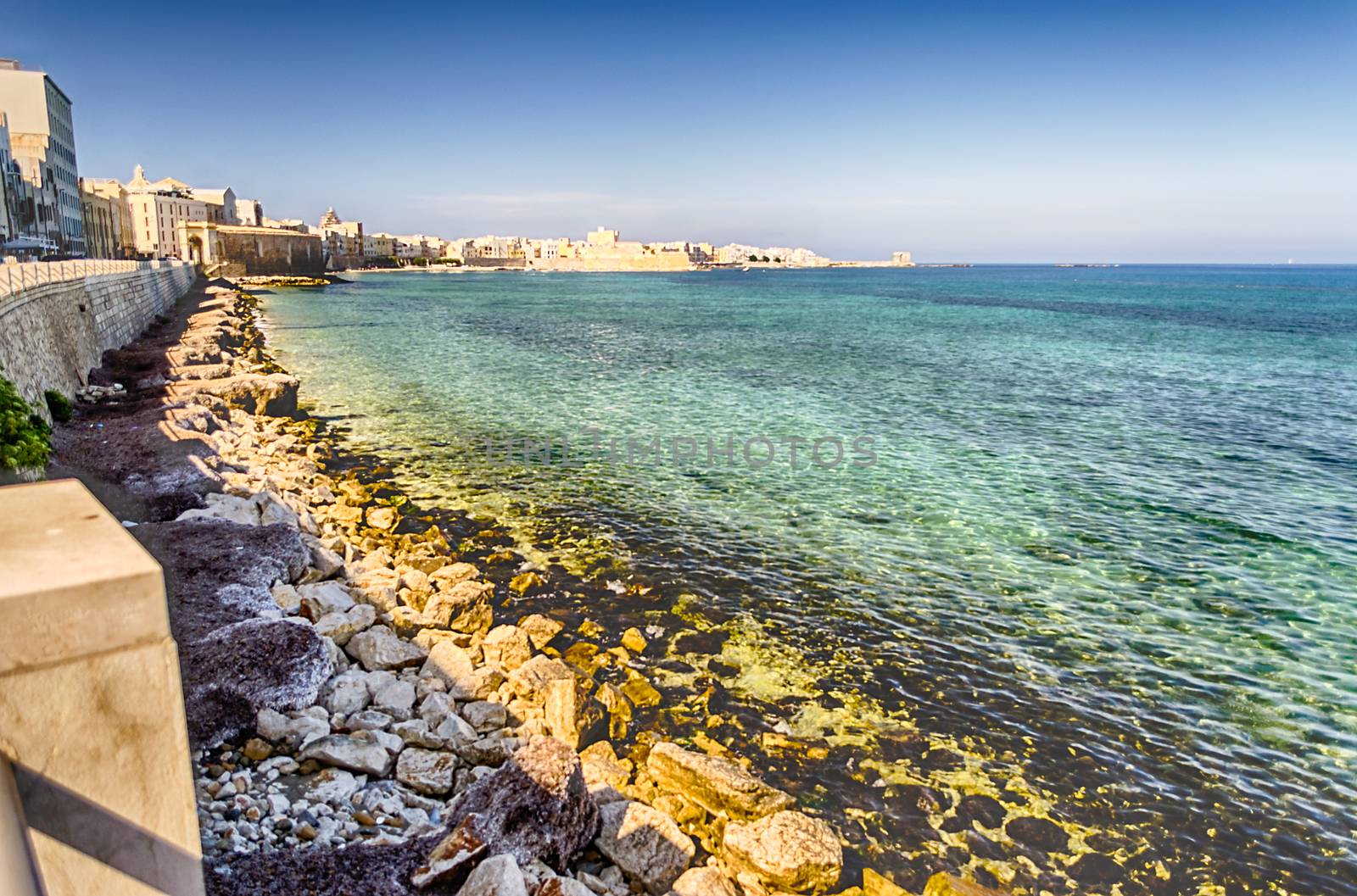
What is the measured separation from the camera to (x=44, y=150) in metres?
62.4

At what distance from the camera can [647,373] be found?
32.9 meters

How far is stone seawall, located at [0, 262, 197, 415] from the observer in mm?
15789

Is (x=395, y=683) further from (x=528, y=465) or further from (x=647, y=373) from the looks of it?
(x=647, y=373)

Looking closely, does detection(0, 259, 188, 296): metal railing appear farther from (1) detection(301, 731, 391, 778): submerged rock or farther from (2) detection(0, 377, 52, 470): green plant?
(1) detection(301, 731, 391, 778): submerged rock

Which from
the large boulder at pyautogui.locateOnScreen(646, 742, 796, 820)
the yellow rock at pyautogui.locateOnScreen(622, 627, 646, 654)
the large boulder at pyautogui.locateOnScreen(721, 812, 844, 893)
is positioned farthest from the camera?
the yellow rock at pyautogui.locateOnScreen(622, 627, 646, 654)

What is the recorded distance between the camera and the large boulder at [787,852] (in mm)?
6125

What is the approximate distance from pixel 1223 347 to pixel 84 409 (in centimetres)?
5159

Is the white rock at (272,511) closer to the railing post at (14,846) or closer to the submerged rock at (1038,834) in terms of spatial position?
the submerged rock at (1038,834)

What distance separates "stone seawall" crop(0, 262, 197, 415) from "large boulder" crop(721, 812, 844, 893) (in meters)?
14.3

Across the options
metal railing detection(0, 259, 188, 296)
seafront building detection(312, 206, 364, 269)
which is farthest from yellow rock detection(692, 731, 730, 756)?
seafront building detection(312, 206, 364, 269)

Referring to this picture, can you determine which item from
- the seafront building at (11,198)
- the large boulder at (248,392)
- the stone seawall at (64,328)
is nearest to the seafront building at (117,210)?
the seafront building at (11,198)

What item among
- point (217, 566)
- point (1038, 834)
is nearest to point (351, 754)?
point (217, 566)

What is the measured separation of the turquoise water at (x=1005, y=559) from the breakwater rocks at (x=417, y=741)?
1.26 m

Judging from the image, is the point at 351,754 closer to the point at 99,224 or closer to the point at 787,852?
the point at 787,852
